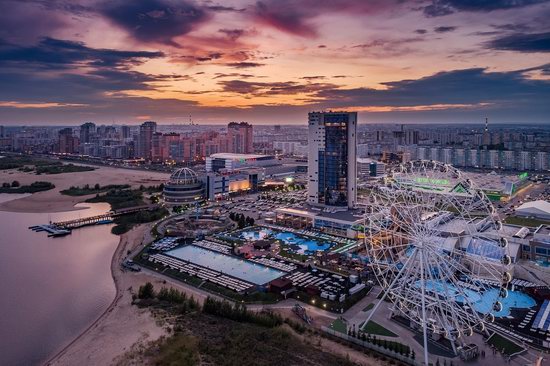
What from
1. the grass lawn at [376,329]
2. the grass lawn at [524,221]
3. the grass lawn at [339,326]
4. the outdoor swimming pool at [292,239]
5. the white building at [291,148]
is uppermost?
the white building at [291,148]

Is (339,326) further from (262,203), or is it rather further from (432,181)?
(262,203)

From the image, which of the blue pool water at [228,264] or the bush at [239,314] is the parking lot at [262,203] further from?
the bush at [239,314]

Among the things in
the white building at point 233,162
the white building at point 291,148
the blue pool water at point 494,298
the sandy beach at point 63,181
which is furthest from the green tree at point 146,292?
the white building at point 291,148

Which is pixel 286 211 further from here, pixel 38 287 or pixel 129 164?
pixel 129 164

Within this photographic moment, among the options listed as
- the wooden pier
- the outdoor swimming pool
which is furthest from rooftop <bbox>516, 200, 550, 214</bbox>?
the wooden pier

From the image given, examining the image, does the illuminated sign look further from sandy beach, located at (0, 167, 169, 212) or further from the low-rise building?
sandy beach, located at (0, 167, 169, 212)

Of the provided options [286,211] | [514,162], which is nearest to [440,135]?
[514,162]
